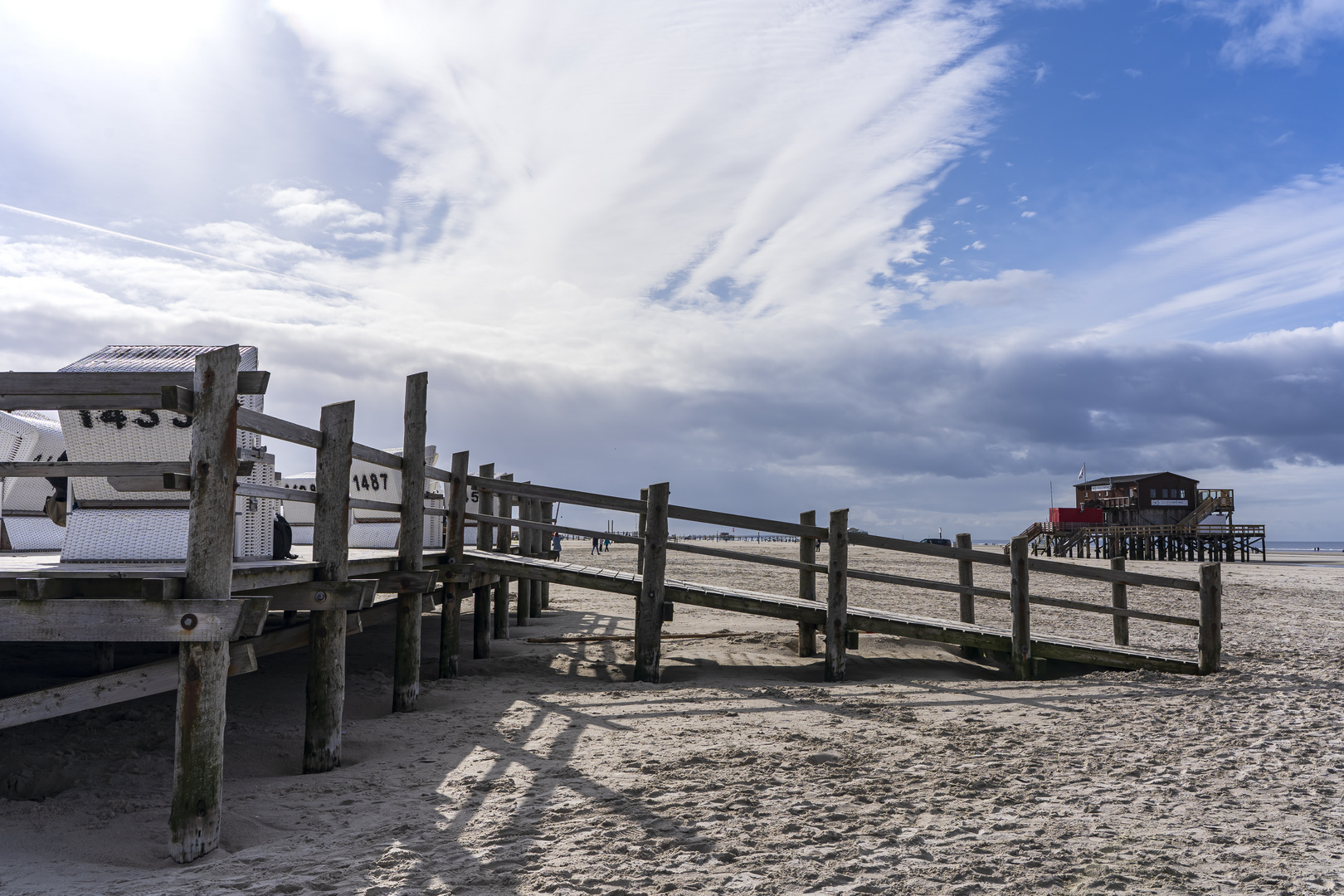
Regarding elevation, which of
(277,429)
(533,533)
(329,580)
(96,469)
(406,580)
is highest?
(277,429)

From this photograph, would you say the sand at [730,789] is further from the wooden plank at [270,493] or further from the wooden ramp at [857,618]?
the wooden plank at [270,493]

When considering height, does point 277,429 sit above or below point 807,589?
above

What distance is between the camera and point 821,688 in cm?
775

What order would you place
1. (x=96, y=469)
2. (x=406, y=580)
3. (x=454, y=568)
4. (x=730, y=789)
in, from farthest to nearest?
(x=454, y=568) < (x=406, y=580) < (x=730, y=789) < (x=96, y=469)

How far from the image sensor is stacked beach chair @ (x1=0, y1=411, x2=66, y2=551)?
912 centimetres

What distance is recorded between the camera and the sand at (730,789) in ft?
12.1

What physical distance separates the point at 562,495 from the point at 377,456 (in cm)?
301

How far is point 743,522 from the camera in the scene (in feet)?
29.9

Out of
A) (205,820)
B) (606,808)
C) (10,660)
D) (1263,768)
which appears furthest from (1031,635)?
(10,660)

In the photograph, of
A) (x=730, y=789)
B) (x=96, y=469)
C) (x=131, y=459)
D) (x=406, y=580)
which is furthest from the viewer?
(x=406, y=580)

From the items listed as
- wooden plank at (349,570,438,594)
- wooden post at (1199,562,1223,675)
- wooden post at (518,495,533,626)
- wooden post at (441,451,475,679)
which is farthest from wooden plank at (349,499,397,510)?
wooden post at (1199,562,1223,675)

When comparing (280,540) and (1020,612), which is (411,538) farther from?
(1020,612)

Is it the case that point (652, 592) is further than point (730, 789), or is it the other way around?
point (652, 592)

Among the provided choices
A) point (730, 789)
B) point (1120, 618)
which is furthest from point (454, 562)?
point (1120, 618)
